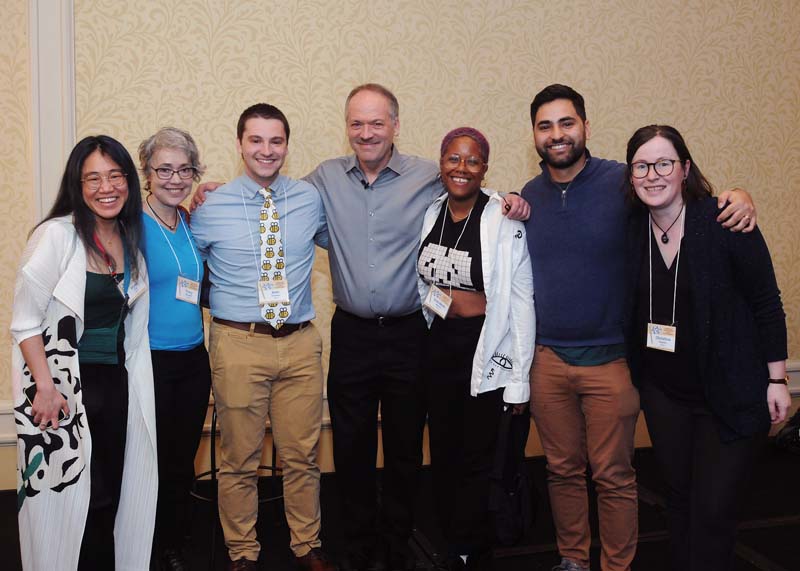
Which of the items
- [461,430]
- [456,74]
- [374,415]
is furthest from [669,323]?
[456,74]

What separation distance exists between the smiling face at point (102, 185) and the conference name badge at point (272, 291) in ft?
1.99

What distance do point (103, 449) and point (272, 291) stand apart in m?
0.80

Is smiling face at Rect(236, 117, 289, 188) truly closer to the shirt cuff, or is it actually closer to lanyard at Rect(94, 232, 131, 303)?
lanyard at Rect(94, 232, 131, 303)

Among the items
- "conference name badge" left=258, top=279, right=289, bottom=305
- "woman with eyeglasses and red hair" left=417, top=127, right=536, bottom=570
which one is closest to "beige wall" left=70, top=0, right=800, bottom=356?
"conference name badge" left=258, top=279, right=289, bottom=305

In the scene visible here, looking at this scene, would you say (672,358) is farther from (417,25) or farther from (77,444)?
(417,25)

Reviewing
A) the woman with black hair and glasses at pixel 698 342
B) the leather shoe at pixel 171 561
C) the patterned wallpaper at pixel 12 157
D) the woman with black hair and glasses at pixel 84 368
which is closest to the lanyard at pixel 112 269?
the woman with black hair and glasses at pixel 84 368

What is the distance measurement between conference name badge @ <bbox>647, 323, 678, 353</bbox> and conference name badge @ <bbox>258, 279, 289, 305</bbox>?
51.5 inches

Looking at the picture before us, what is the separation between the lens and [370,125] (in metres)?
2.66

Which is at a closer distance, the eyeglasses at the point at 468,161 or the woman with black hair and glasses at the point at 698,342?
the woman with black hair and glasses at the point at 698,342

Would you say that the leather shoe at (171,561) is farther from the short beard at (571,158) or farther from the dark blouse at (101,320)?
the short beard at (571,158)

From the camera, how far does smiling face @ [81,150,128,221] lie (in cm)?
215

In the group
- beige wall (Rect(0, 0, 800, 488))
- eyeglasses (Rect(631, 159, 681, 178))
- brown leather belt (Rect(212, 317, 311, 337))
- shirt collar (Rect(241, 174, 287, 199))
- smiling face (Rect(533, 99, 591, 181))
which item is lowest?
brown leather belt (Rect(212, 317, 311, 337))

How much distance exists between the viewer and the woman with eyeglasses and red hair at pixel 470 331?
2484mm

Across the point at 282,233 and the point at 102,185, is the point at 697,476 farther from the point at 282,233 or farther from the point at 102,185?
Answer: the point at 102,185
